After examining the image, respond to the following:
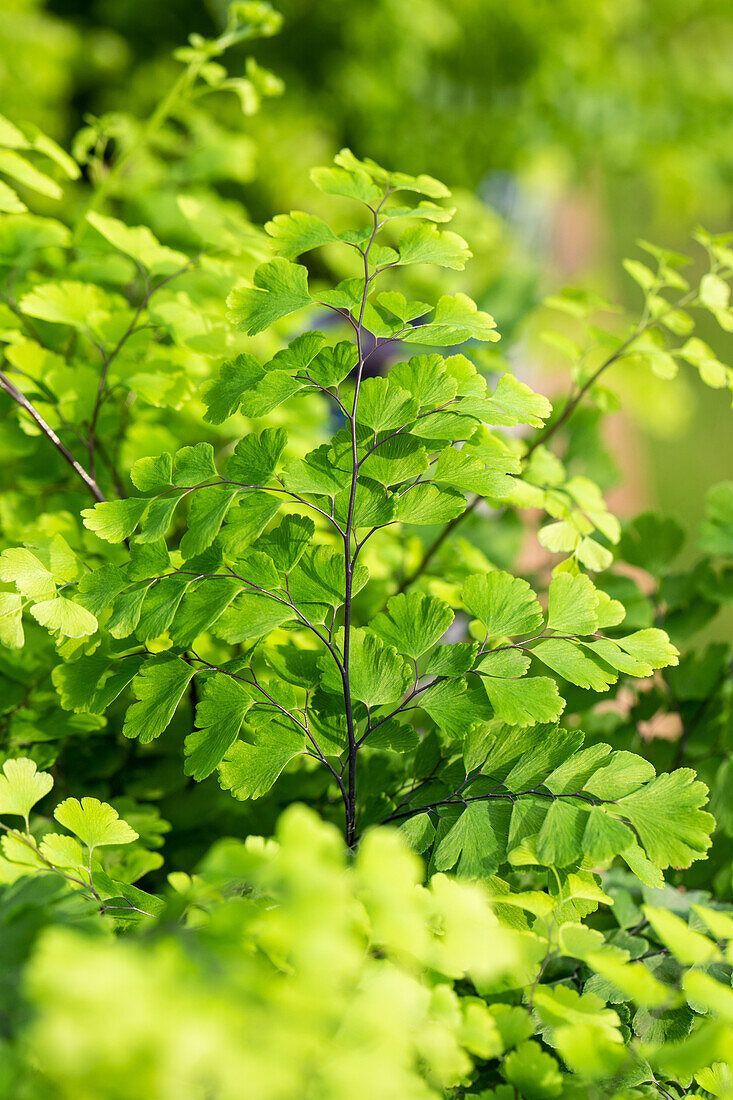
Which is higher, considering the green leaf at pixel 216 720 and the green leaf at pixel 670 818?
the green leaf at pixel 670 818

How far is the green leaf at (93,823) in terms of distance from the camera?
0.29m

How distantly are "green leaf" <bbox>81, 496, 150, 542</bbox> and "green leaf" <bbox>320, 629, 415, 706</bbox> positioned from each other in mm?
100

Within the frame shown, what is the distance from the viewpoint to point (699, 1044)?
19 cm

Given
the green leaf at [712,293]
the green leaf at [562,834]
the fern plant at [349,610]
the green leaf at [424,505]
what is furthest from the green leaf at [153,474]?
the green leaf at [712,293]

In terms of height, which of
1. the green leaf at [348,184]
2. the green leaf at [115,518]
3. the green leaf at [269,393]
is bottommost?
the green leaf at [115,518]

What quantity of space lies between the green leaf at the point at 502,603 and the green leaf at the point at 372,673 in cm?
4

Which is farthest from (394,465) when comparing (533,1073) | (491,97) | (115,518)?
(491,97)

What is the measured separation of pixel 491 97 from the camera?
7.01ft

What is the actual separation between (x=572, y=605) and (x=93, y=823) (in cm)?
21

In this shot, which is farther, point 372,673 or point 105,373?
point 105,373

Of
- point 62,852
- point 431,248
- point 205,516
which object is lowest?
point 62,852

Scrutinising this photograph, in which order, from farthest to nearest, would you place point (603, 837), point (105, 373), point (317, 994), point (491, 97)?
point (491, 97)
point (105, 373)
point (603, 837)
point (317, 994)

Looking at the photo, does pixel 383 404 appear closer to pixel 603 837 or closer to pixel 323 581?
pixel 323 581

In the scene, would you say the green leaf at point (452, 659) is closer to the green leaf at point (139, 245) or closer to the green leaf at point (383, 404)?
the green leaf at point (383, 404)
